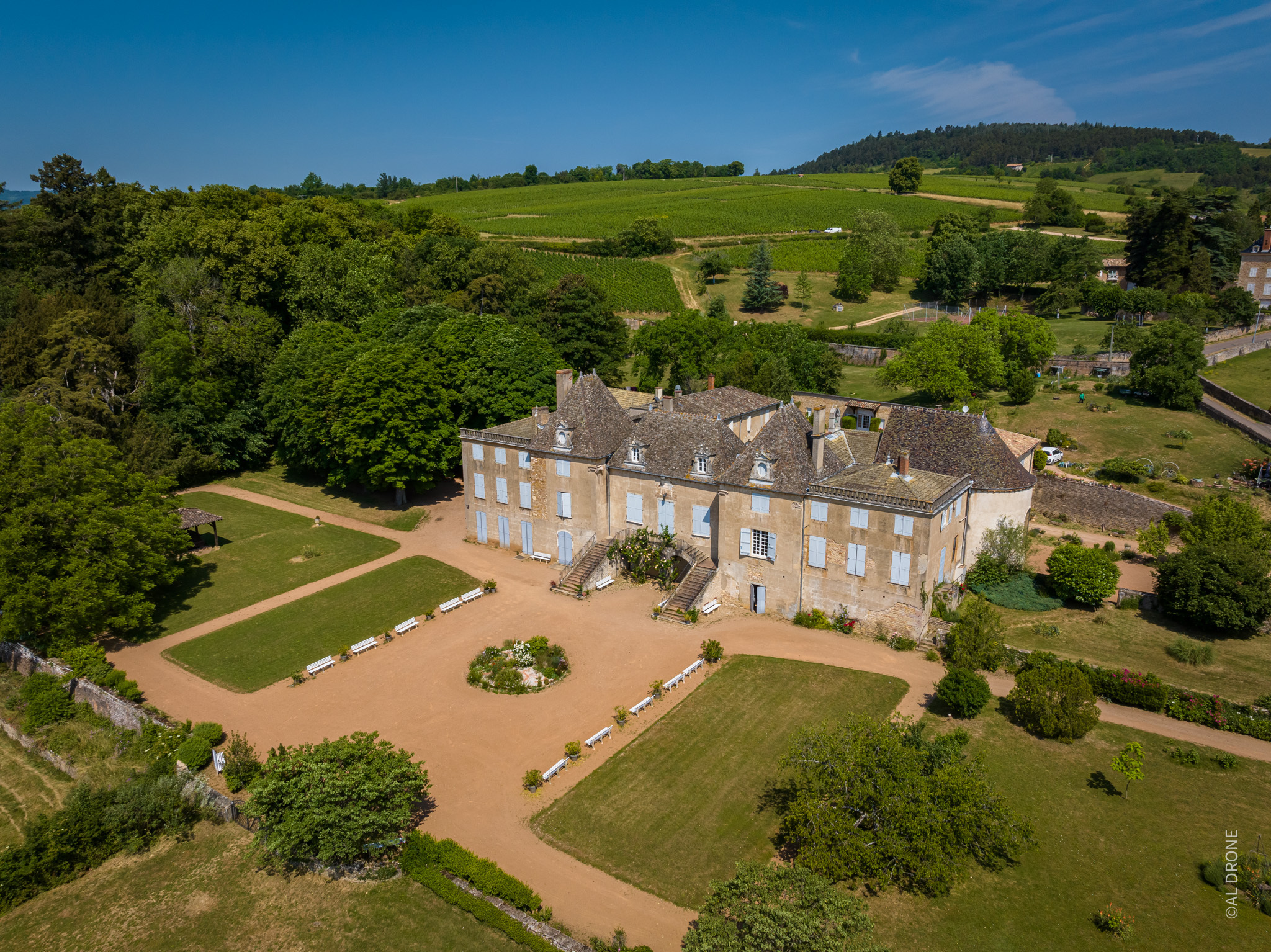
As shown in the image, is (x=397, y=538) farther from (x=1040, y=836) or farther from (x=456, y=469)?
(x=1040, y=836)

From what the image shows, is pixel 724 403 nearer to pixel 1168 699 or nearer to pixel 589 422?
pixel 589 422

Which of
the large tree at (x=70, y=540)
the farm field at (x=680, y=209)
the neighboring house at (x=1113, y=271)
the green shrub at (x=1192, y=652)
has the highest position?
the farm field at (x=680, y=209)

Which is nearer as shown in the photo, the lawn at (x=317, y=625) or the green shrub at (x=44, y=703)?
the green shrub at (x=44, y=703)

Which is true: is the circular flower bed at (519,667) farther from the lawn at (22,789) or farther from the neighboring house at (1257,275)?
the neighboring house at (1257,275)

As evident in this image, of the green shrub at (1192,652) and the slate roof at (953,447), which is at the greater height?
the slate roof at (953,447)

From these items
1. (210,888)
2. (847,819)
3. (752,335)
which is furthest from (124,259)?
(847,819)

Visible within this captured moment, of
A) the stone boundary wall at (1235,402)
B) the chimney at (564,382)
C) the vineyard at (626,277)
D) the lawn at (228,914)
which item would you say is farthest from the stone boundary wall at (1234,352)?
the lawn at (228,914)

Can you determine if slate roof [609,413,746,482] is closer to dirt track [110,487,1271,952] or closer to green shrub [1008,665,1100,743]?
dirt track [110,487,1271,952]
